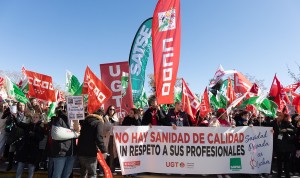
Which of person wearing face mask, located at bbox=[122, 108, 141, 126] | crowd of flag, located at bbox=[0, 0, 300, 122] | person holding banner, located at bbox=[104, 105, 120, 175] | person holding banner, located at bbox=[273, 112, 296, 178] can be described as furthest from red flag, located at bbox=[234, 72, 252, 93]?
person holding banner, located at bbox=[104, 105, 120, 175]

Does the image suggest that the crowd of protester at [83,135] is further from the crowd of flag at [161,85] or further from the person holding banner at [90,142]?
the crowd of flag at [161,85]

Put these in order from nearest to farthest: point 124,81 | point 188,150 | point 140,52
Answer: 1. point 188,150
2. point 124,81
3. point 140,52

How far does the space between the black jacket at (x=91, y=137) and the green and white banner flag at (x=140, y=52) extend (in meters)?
3.84

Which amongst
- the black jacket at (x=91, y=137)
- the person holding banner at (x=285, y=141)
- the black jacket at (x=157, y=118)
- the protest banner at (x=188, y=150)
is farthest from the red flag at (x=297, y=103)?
the black jacket at (x=91, y=137)

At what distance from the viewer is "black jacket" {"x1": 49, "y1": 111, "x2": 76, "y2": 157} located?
6213 millimetres

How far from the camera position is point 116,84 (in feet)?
28.2

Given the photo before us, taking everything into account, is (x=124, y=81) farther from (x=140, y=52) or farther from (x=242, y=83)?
(x=242, y=83)

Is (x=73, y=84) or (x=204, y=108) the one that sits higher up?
(x=73, y=84)

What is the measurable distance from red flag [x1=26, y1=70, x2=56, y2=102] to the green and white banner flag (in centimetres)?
289

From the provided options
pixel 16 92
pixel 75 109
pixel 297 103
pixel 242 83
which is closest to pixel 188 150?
pixel 75 109

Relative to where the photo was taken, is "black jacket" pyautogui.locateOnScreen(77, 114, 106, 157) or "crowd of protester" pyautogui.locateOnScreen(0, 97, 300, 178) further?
"crowd of protester" pyautogui.locateOnScreen(0, 97, 300, 178)

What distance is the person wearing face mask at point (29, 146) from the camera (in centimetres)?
688

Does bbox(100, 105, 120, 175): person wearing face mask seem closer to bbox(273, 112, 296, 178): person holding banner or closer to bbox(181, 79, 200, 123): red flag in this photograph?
bbox(181, 79, 200, 123): red flag

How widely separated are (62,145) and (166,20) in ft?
14.4
